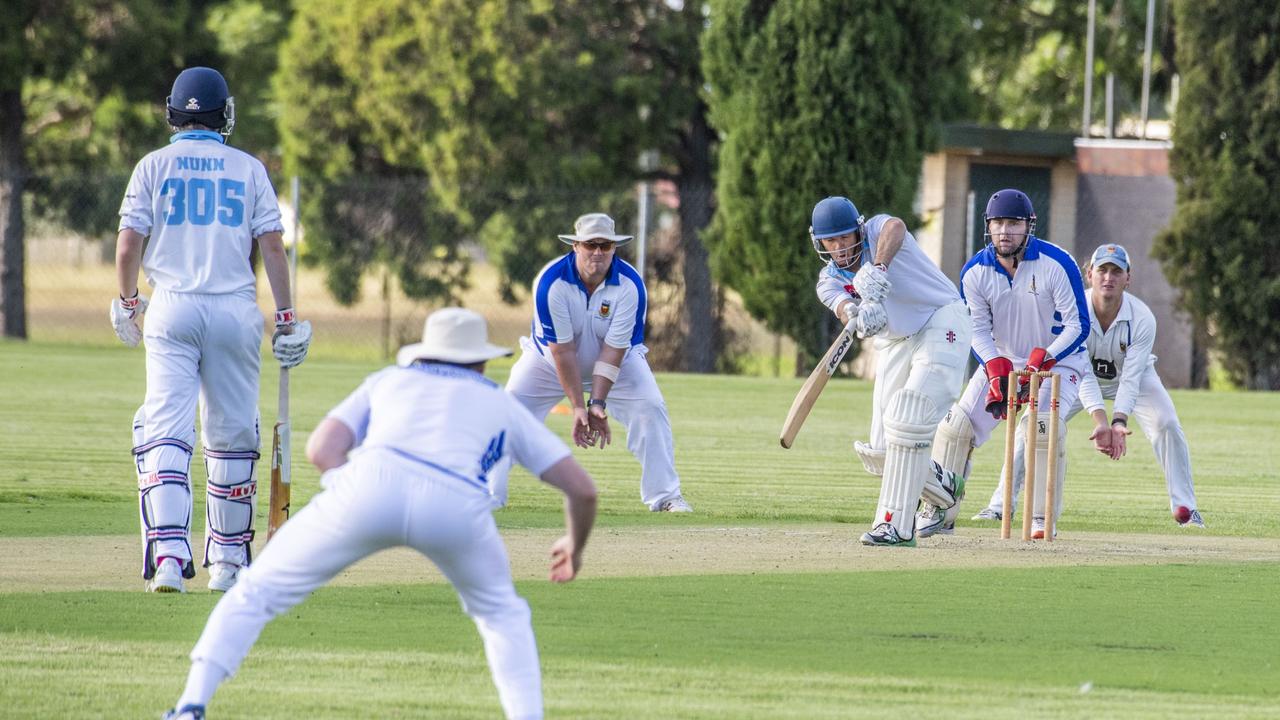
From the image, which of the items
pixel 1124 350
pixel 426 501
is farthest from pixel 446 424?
pixel 1124 350

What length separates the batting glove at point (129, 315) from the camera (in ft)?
26.1

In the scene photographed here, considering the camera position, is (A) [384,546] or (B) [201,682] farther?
(A) [384,546]

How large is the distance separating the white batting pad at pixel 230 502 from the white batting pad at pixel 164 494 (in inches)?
5.7

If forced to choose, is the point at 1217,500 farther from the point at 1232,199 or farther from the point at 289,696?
the point at 1232,199

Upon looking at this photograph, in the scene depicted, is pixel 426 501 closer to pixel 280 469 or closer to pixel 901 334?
pixel 280 469

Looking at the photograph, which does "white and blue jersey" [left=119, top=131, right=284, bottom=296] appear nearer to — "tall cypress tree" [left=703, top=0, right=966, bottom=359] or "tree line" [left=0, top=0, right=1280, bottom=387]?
"tall cypress tree" [left=703, top=0, right=966, bottom=359]

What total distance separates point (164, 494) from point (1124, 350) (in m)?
6.01

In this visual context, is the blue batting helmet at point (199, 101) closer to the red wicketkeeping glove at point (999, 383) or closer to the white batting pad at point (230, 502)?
the white batting pad at point (230, 502)

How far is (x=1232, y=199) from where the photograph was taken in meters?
24.0

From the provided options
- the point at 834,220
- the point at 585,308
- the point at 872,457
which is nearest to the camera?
the point at 834,220

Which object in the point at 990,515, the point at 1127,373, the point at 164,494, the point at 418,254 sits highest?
the point at 418,254

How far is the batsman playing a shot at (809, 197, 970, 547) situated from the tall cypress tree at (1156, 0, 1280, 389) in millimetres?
15235

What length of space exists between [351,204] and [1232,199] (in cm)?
1238

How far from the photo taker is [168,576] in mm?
7688
